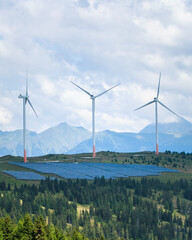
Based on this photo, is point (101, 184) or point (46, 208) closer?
point (46, 208)

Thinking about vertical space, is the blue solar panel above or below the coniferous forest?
above

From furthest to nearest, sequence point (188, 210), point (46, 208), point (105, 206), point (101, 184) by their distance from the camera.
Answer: point (101, 184) → point (188, 210) → point (105, 206) → point (46, 208)

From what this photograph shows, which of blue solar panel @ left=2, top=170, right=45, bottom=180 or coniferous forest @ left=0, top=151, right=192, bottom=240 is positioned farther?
blue solar panel @ left=2, top=170, right=45, bottom=180

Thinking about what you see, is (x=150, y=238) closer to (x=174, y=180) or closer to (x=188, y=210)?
(x=188, y=210)

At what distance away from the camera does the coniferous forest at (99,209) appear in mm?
105625

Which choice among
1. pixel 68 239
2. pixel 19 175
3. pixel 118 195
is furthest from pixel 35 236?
pixel 19 175

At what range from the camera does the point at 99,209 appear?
126562 mm

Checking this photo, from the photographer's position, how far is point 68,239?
274ft

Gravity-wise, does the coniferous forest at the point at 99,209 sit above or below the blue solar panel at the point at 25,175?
below

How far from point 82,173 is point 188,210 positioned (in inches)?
2126

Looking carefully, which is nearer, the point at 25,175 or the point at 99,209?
the point at 99,209

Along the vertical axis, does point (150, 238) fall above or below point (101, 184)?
below

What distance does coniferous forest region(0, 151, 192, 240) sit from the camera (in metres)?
106

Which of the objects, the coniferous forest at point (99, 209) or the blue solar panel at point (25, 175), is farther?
the blue solar panel at point (25, 175)
